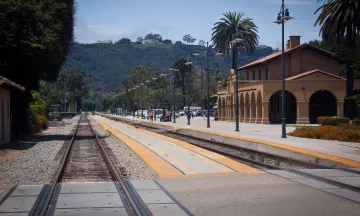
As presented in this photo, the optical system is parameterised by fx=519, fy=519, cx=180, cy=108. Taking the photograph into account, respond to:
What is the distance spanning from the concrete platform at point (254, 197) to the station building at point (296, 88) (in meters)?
44.3

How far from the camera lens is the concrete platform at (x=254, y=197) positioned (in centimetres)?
977

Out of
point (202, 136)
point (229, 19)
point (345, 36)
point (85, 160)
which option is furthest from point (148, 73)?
point (85, 160)

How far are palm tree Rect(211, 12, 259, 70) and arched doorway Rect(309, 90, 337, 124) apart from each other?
26.3 meters

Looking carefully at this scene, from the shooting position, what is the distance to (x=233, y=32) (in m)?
86.4

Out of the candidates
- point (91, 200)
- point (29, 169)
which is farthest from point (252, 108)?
point (91, 200)

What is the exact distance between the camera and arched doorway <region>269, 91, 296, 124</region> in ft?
206

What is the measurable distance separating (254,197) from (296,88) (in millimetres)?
47601

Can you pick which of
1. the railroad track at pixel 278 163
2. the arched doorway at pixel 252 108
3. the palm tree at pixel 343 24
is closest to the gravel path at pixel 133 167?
the railroad track at pixel 278 163

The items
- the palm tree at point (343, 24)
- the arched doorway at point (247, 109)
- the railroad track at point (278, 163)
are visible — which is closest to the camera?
the railroad track at point (278, 163)

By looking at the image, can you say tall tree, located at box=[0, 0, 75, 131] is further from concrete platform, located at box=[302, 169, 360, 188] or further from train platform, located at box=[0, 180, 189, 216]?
concrete platform, located at box=[302, 169, 360, 188]

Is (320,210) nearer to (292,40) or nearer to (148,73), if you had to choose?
(292,40)

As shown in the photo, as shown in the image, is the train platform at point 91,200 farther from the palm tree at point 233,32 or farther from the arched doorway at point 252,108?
the palm tree at point 233,32

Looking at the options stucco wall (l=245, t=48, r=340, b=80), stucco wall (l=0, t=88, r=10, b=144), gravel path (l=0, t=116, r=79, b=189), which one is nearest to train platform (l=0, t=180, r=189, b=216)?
gravel path (l=0, t=116, r=79, b=189)

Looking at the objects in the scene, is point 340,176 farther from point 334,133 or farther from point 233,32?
point 233,32
